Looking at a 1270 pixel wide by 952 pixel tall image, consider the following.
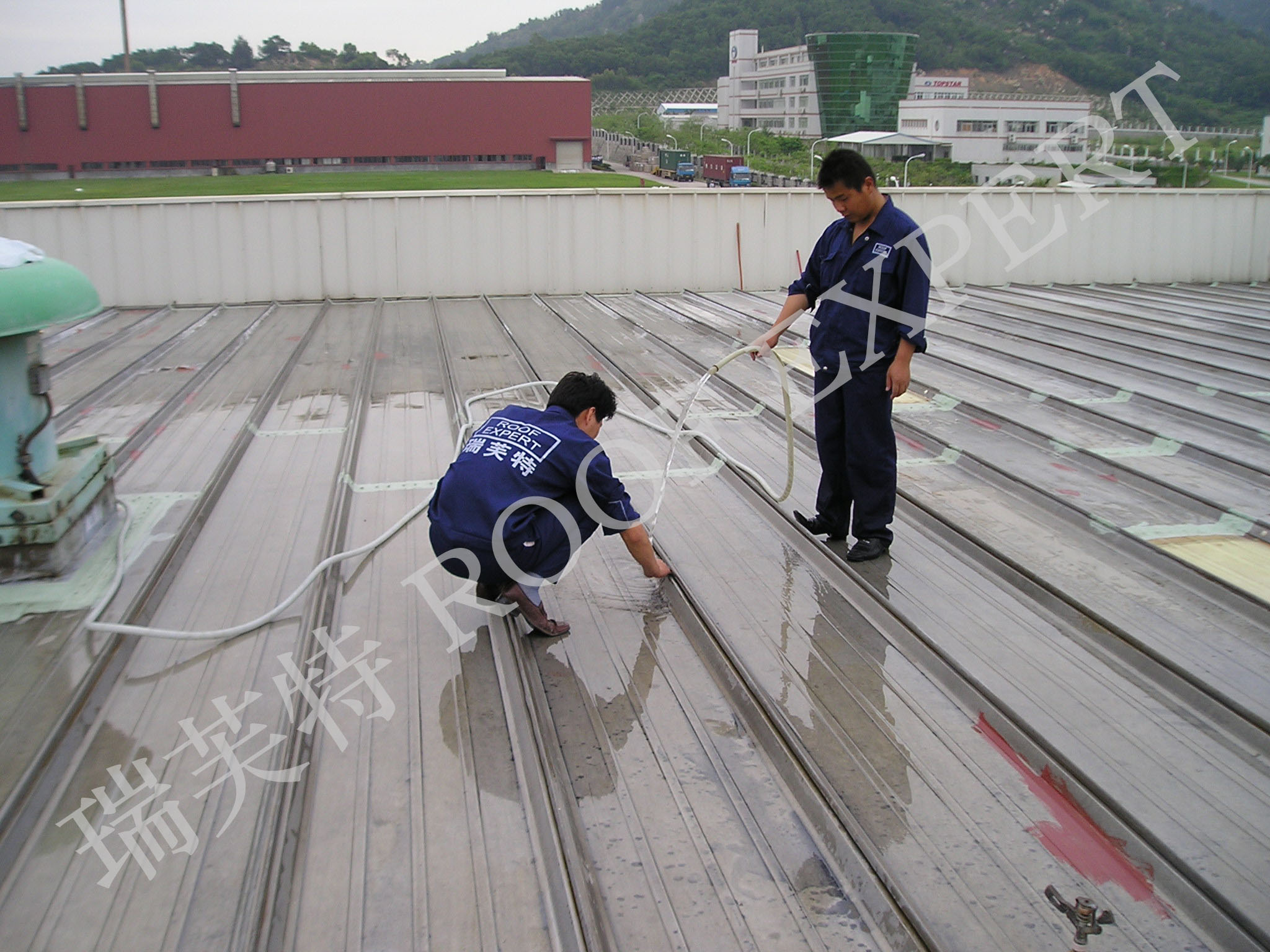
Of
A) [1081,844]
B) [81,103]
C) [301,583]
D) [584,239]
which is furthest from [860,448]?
[81,103]

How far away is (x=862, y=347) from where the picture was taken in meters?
3.81

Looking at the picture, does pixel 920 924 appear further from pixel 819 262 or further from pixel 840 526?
pixel 819 262

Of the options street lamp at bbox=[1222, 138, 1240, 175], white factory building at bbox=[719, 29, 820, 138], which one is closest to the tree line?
white factory building at bbox=[719, 29, 820, 138]

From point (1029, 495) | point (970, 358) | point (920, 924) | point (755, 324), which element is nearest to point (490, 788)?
point (920, 924)

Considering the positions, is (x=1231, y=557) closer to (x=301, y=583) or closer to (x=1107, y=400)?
(x=1107, y=400)

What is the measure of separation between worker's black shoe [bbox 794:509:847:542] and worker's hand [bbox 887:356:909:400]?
2.27ft

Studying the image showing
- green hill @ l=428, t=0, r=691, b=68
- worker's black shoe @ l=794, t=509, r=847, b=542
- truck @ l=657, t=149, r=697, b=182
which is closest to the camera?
worker's black shoe @ l=794, t=509, r=847, b=542

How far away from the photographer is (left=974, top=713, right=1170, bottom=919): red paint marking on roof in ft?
7.27

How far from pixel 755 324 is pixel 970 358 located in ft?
7.23

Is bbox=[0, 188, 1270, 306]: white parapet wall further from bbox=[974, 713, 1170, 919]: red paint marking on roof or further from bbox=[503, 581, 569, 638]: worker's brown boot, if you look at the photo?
bbox=[974, 713, 1170, 919]: red paint marking on roof

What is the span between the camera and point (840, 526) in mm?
4195

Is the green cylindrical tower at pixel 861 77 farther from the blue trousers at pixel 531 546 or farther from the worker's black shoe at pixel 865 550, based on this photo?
the blue trousers at pixel 531 546

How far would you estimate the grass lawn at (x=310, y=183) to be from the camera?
33.5m

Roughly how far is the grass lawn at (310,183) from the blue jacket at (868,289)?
27.9 m
